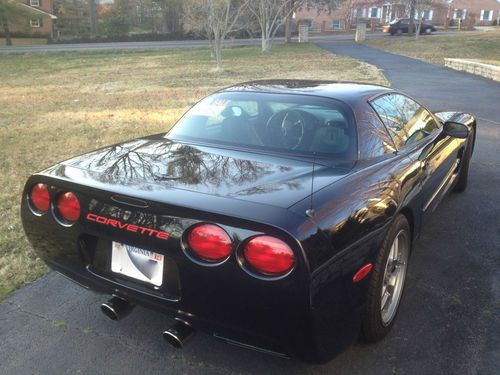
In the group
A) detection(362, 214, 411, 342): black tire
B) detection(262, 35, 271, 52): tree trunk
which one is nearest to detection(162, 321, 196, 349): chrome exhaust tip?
detection(362, 214, 411, 342): black tire

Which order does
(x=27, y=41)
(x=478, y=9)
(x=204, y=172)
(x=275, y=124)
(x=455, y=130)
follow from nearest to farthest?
(x=204, y=172) < (x=275, y=124) < (x=455, y=130) < (x=27, y=41) < (x=478, y=9)

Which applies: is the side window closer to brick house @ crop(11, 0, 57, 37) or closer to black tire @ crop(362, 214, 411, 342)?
black tire @ crop(362, 214, 411, 342)

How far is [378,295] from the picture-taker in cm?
237

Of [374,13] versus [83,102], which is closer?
[83,102]

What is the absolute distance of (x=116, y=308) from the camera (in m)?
2.45

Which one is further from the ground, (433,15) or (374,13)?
(374,13)

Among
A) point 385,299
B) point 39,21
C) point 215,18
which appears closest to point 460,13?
point 39,21

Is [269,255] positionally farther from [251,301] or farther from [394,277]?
[394,277]

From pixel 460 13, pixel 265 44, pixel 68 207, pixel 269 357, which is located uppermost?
pixel 460 13

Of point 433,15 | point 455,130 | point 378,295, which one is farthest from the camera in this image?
point 433,15

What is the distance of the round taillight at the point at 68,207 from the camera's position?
2375 millimetres

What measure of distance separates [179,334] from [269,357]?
56 centimetres

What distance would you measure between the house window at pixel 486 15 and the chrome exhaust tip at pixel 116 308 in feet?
227

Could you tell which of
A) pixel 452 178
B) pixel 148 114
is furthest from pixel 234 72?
pixel 452 178
